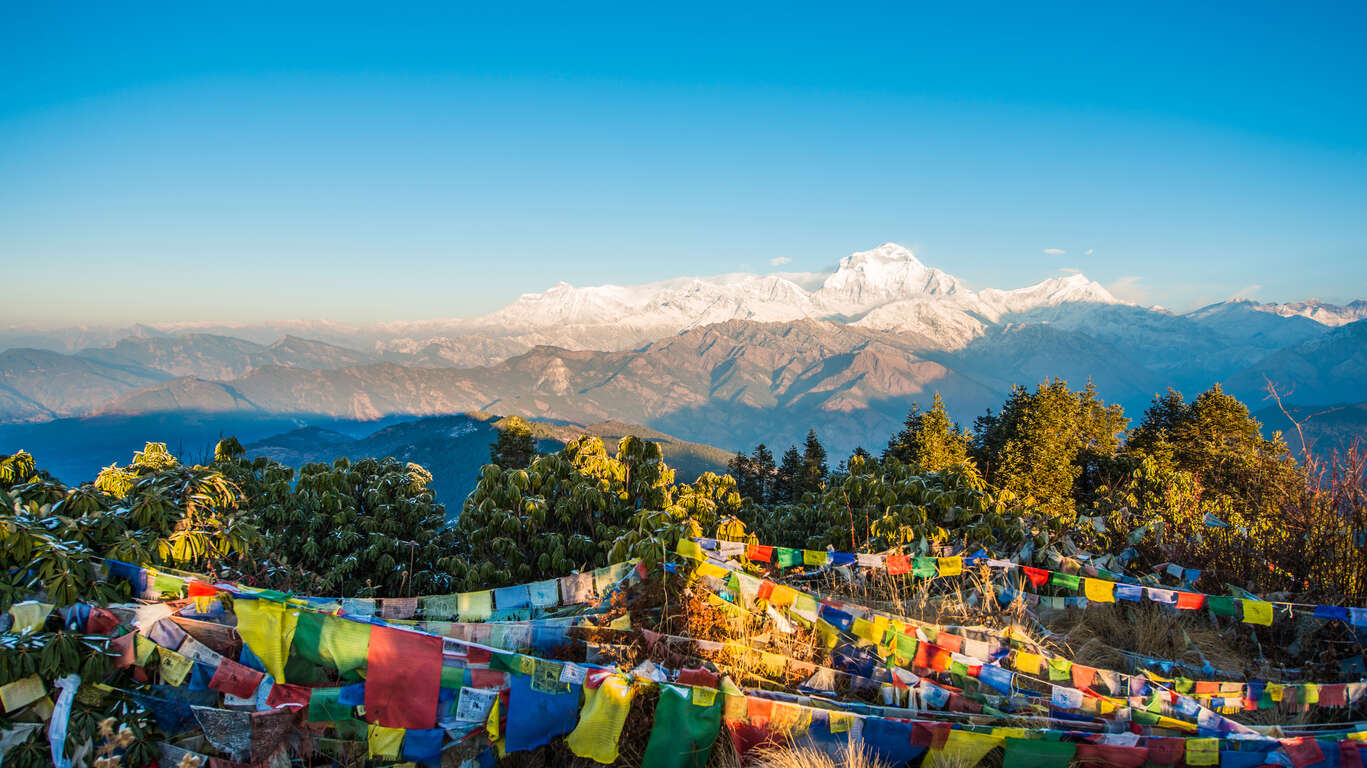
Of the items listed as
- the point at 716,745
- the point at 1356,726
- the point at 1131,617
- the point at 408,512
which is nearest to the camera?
the point at 716,745

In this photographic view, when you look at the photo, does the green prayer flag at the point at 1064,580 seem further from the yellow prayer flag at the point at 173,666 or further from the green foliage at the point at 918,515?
the yellow prayer flag at the point at 173,666

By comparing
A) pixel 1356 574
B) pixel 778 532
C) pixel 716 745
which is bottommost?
pixel 778 532

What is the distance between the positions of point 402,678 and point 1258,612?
25.3ft

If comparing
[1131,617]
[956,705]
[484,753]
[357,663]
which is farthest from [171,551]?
[1131,617]

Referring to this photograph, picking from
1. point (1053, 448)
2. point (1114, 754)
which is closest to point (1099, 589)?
point (1114, 754)

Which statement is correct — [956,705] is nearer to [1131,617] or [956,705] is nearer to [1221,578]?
[1131,617]

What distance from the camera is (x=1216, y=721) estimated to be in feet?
14.9

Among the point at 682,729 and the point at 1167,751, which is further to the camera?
the point at 682,729

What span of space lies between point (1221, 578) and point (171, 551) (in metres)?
11.4

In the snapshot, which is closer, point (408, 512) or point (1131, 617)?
point (1131, 617)

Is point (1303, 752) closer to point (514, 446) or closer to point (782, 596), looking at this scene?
point (782, 596)

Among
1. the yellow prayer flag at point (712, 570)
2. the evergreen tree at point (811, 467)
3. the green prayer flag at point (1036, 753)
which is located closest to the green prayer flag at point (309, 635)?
the yellow prayer flag at point (712, 570)

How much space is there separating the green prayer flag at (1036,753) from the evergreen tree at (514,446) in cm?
3056

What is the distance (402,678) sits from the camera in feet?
14.9
